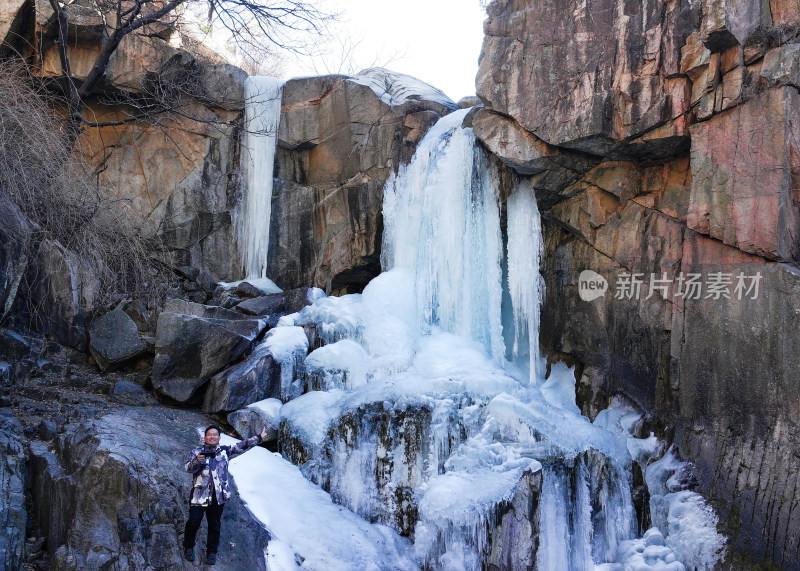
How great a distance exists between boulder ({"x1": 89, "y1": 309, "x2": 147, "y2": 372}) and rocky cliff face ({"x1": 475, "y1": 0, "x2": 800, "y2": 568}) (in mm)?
4822

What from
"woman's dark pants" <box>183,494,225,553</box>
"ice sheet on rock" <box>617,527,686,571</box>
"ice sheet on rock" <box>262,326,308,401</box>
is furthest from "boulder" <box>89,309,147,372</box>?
"ice sheet on rock" <box>617,527,686,571</box>

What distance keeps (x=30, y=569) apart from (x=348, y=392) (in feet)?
11.4

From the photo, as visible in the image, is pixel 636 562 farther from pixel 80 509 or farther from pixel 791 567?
pixel 80 509

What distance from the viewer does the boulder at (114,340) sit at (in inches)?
306

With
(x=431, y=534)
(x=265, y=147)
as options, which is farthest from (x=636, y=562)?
(x=265, y=147)

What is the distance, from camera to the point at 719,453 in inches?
258

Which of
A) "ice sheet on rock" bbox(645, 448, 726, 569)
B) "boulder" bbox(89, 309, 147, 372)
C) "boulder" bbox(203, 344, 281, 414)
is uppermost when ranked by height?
"boulder" bbox(89, 309, 147, 372)

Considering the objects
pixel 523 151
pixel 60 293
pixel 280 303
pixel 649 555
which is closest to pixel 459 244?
pixel 523 151

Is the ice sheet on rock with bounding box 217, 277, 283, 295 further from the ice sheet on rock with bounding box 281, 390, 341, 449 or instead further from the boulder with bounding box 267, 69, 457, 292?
the ice sheet on rock with bounding box 281, 390, 341, 449

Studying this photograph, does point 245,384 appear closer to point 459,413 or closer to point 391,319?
point 391,319

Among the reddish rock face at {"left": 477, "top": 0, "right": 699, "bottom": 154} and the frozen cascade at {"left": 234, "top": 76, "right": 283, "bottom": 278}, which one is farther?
the frozen cascade at {"left": 234, "top": 76, "right": 283, "bottom": 278}

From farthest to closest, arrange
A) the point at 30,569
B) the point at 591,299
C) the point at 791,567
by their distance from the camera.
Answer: the point at 591,299 < the point at 791,567 < the point at 30,569

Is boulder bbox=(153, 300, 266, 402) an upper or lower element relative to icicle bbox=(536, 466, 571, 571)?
upper

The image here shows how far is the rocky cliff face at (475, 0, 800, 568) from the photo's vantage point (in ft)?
20.6
